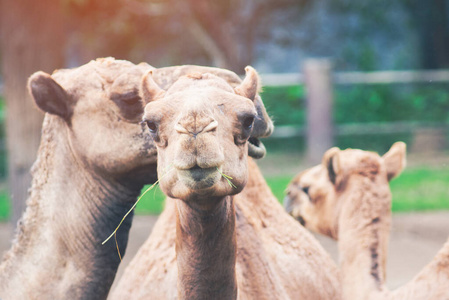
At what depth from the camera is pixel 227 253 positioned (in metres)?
2.72

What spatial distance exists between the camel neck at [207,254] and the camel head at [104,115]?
59 cm

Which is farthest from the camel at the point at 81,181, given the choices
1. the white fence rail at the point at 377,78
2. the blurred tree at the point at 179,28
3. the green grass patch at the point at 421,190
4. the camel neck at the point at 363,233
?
the blurred tree at the point at 179,28

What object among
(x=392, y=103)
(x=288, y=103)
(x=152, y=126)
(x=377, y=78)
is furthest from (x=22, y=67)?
(x=392, y=103)

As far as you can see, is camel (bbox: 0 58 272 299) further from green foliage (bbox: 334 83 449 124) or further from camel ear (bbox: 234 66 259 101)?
green foliage (bbox: 334 83 449 124)

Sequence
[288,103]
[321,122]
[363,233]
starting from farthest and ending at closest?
1. [288,103]
2. [321,122]
3. [363,233]

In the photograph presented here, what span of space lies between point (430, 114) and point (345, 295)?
35.4ft

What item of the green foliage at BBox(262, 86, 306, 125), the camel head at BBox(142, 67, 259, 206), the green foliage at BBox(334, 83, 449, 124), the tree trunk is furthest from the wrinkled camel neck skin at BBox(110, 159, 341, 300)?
the green foliage at BBox(334, 83, 449, 124)

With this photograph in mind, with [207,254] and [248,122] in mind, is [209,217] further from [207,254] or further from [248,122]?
[248,122]

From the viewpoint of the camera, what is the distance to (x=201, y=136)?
223cm

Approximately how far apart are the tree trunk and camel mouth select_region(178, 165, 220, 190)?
528 centimetres

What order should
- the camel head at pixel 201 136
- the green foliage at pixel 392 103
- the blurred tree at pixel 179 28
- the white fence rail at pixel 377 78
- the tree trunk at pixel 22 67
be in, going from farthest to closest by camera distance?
the blurred tree at pixel 179 28
the green foliage at pixel 392 103
the white fence rail at pixel 377 78
the tree trunk at pixel 22 67
the camel head at pixel 201 136

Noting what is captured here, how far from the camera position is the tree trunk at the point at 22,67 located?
7.33 m

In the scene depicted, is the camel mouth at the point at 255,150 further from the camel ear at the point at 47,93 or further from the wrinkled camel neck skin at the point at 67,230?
the camel ear at the point at 47,93

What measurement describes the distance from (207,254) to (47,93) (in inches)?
45.2
